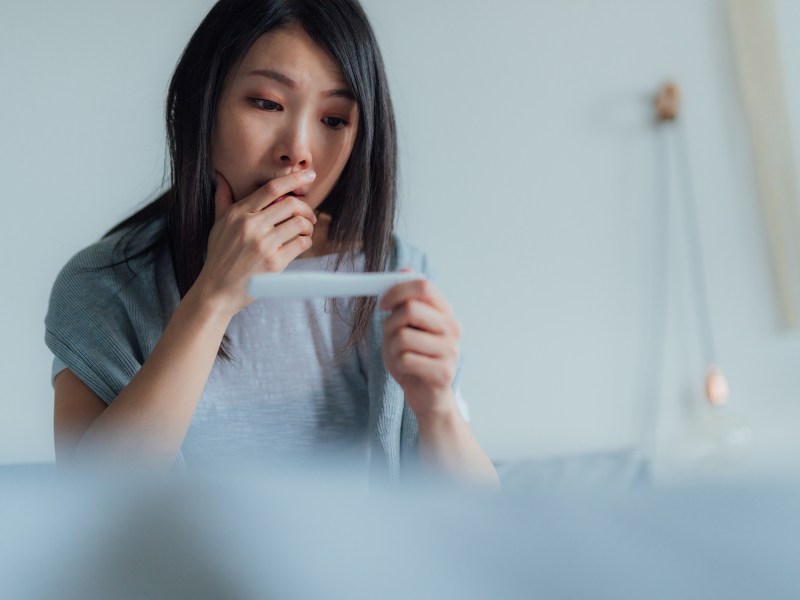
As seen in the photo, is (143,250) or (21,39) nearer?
(143,250)

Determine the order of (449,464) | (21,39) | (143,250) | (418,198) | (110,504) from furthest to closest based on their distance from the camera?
1. (418,198)
2. (21,39)
3. (143,250)
4. (449,464)
5. (110,504)

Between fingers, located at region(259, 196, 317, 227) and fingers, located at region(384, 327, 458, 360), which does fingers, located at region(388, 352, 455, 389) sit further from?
fingers, located at region(259, 196, 317, 227)

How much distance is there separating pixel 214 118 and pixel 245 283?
0.22m

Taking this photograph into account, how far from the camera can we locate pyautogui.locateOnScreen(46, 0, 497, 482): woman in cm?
77

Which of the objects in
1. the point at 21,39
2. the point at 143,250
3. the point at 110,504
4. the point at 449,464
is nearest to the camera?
the point at 110,504

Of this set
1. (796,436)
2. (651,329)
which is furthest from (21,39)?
(796,436)

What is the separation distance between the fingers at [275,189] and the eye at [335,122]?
6cm

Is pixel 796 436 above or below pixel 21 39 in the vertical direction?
below

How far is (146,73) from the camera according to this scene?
5.51 ft

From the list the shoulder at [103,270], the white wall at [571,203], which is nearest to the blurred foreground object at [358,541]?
the shoulder at [103,270]

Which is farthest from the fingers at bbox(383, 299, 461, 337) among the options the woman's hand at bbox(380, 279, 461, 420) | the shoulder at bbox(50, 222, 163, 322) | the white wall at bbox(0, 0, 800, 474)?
the white wall at bbox(0, 0, 800, 474)

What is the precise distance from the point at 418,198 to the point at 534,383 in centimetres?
52

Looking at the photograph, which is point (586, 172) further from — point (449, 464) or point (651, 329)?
point (449, 464)

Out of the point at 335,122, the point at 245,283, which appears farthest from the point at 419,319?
the point at 335,122
